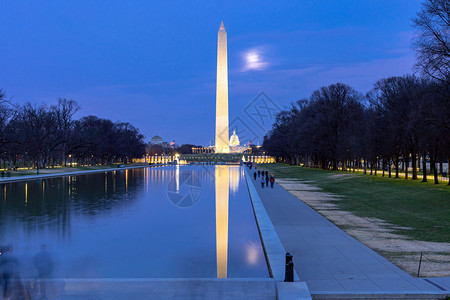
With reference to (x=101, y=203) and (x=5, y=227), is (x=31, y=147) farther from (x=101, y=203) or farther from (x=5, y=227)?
(x=5, y=227)

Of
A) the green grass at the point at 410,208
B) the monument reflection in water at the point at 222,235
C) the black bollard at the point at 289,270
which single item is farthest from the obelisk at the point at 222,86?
the black bollard at the point at 289,270

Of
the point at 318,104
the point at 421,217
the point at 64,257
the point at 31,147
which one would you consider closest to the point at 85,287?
the point at 64,257

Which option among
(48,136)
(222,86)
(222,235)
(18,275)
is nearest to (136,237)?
(222,235)

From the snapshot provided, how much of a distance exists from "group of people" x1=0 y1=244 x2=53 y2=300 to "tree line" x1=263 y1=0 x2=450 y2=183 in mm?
19964

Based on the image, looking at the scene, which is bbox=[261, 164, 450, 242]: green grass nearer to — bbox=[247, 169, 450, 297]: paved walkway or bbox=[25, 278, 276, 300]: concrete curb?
bbox=[247, 169, 450, 297]: paved walkway

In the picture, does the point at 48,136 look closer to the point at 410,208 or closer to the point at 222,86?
the point at 222,86

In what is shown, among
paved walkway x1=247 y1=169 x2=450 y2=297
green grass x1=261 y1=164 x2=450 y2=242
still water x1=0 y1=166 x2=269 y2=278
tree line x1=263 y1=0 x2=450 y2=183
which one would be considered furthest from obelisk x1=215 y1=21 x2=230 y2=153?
paved walkway x1=247 y1=169 x2=450 y2=297

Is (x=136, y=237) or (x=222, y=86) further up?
(x=222, y=86)

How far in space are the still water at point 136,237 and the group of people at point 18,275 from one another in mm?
185

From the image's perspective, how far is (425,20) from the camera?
2236 cm

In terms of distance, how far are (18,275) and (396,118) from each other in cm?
3299

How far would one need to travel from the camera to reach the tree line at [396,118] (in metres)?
22.2

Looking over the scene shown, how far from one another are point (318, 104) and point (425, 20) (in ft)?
114

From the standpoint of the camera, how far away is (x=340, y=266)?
9.27 metres
